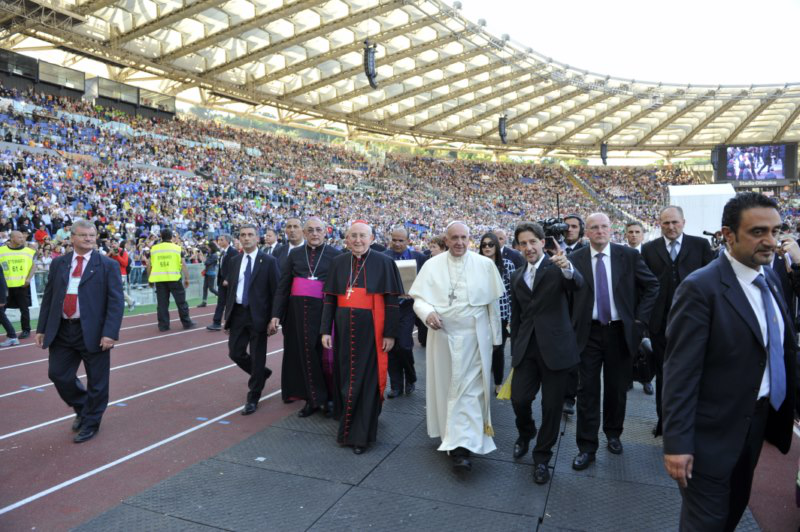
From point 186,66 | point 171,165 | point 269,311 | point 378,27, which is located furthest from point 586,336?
point 186,66

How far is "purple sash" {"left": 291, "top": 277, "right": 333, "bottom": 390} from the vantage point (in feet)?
17.1

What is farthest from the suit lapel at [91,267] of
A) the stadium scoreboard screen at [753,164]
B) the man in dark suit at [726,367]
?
the stadium scoreboard screen at [753,164]

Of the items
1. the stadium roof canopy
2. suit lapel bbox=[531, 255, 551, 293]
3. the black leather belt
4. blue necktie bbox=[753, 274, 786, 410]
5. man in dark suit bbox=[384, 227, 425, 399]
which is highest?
the stadium roof canopy

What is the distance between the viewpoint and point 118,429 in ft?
15.8

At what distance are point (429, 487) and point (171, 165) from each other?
24.7 metres

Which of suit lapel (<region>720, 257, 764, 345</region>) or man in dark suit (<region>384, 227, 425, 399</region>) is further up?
suit lapel (<region>720, 257, 764, 345</region>)

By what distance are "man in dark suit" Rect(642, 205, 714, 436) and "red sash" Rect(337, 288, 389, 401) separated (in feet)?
7.41

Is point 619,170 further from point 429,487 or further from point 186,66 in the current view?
point 429,487

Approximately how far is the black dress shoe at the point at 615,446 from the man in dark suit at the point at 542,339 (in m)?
0.74

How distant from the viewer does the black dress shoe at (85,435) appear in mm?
4480

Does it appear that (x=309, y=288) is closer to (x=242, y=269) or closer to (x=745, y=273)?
(x=242, y=269)

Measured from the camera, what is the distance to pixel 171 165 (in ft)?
81.7

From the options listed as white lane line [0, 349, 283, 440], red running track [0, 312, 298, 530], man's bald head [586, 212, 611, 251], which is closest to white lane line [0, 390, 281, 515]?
red running track [0, 312, 298, 530]

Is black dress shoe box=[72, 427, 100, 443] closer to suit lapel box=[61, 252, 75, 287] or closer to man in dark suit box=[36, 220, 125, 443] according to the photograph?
man in dark suit box=[36, 220, 125, 443]
